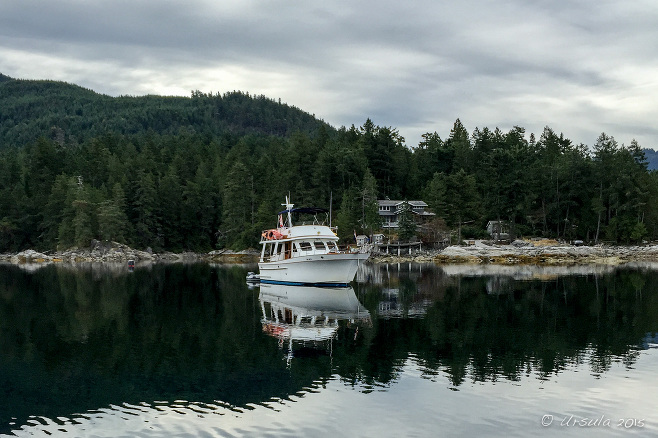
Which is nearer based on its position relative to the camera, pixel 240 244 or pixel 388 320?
pixel 388 320

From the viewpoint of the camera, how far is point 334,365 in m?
23.6

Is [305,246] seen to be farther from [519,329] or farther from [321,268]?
[519,329]

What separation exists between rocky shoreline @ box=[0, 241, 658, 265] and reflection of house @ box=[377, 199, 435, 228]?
33.0ft

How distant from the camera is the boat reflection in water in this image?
2940 centimetres

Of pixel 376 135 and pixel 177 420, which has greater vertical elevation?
pixel 376 135

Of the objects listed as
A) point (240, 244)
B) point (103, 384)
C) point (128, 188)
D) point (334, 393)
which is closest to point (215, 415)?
point (334, 393)

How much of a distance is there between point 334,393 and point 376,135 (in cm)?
10996

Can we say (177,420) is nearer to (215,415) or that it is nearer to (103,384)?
(215,415)

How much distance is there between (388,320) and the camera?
33.9 metres

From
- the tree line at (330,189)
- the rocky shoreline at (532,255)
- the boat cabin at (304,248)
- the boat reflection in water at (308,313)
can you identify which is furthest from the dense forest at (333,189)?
the boat reflection in water at (308,313)

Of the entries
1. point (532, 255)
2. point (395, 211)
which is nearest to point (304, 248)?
point (532, 255)

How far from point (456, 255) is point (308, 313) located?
57.4 meters

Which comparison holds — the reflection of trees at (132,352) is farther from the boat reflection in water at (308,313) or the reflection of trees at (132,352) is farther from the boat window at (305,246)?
the boat window at (305,246)

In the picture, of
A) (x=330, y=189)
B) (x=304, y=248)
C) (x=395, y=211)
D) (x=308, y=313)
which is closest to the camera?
(x=308, y=313)
